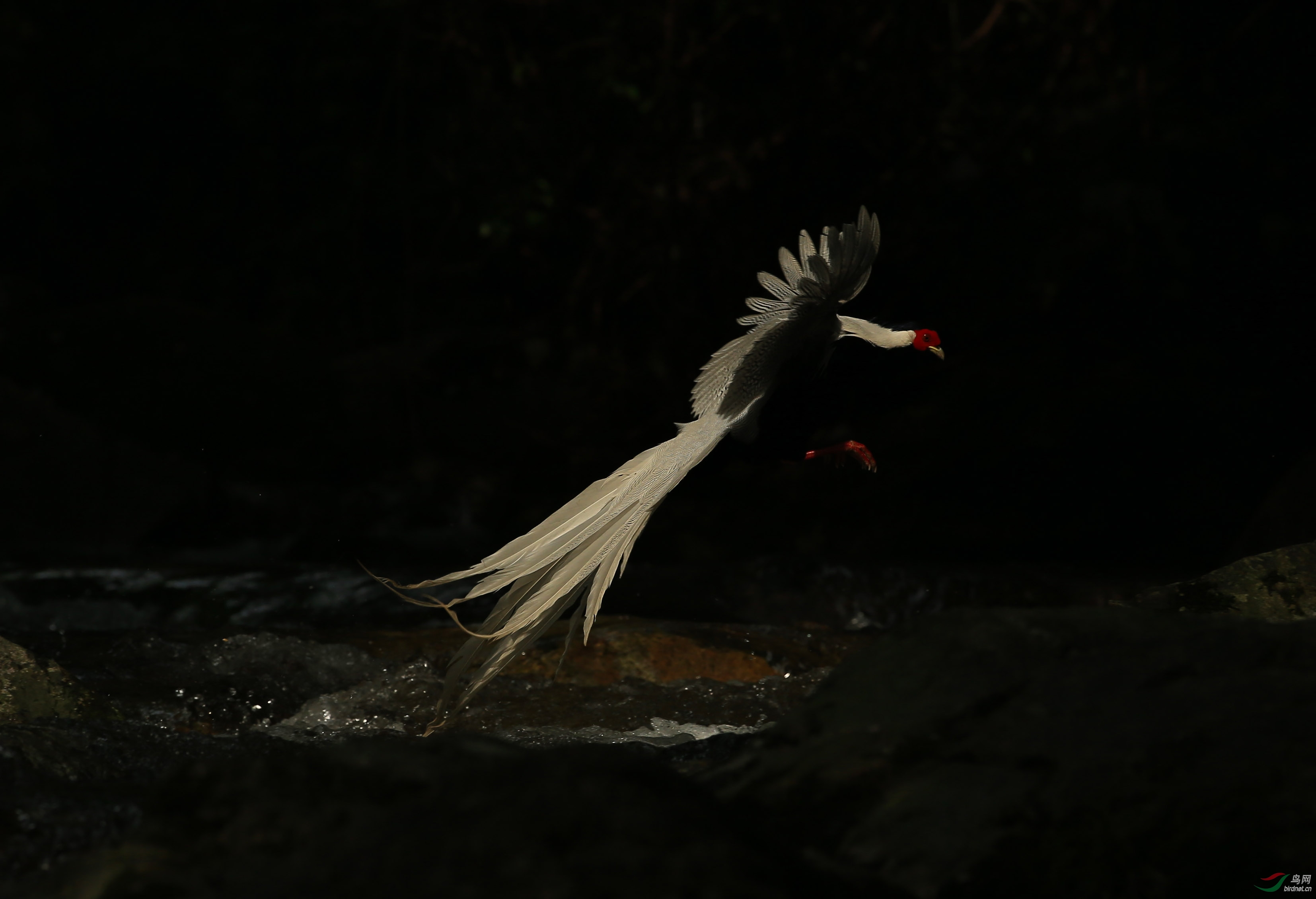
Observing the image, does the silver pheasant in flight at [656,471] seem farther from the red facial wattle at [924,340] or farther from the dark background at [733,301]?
the dark background at [733,301]

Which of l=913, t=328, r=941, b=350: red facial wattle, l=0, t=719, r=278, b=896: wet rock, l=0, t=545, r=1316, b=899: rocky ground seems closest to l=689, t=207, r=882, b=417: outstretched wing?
l=913, t=328, r=941, b=350: red facial wattle

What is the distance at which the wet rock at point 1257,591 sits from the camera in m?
2.48

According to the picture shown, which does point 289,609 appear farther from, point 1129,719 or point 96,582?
point 1129,719

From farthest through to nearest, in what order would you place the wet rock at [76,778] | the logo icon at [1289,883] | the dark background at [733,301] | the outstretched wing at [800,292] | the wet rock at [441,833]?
the dark background at [733,301] → the outstretched wing at [800,292] → the wet rock at [76,778] → the logo icon at [1289,883] → the wet rock at [441,833]

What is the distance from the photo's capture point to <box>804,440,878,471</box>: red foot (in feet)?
12.1

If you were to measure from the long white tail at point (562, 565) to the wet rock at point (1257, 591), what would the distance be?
117 centimetres

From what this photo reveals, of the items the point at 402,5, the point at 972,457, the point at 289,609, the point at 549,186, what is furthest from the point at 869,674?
the point at 402,5

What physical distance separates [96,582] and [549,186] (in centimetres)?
334

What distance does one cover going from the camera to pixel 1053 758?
132cm

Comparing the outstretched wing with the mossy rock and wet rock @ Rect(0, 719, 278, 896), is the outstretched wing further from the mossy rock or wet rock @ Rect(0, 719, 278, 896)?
the mossy rock

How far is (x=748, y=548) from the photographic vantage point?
6.32 m

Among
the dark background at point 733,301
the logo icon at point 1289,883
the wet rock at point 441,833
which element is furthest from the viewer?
Result: the dark background at point 733,301

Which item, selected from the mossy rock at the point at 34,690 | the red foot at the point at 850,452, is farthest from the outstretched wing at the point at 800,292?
the mossy rock at the point at 34,690

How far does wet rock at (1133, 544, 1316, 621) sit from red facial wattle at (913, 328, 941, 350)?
115cm
